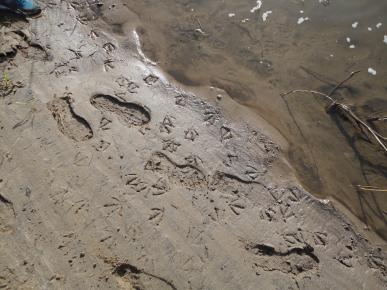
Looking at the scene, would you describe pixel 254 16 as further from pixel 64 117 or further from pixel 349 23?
pixel 64 117

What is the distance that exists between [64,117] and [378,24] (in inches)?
181

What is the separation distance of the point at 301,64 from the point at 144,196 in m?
2.90

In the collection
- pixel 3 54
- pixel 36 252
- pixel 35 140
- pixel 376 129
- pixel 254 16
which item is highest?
pixel 254 16

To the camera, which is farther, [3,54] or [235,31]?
[235,31]

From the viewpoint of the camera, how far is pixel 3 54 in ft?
A: 16.2

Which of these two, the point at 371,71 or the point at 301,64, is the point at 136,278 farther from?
the point at 371,71

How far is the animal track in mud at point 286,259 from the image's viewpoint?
3693 millimetres

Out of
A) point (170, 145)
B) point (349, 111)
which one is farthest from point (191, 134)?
point (349, 111)

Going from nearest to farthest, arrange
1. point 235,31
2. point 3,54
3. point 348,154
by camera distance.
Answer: point 348,154 → point 3,54 → point 235,31

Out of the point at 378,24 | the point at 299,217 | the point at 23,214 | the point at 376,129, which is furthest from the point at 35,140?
the point at 378,24

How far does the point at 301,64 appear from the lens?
5305mm

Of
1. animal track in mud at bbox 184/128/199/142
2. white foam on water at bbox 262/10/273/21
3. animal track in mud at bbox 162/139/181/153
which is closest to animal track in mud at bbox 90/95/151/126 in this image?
animal track in mud at bbox 162/139/181/153

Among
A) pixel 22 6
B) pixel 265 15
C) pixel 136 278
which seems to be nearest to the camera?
pixel 136 278

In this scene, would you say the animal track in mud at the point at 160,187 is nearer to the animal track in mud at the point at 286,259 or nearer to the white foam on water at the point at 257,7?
the animal track in mud at the point at 286,259
